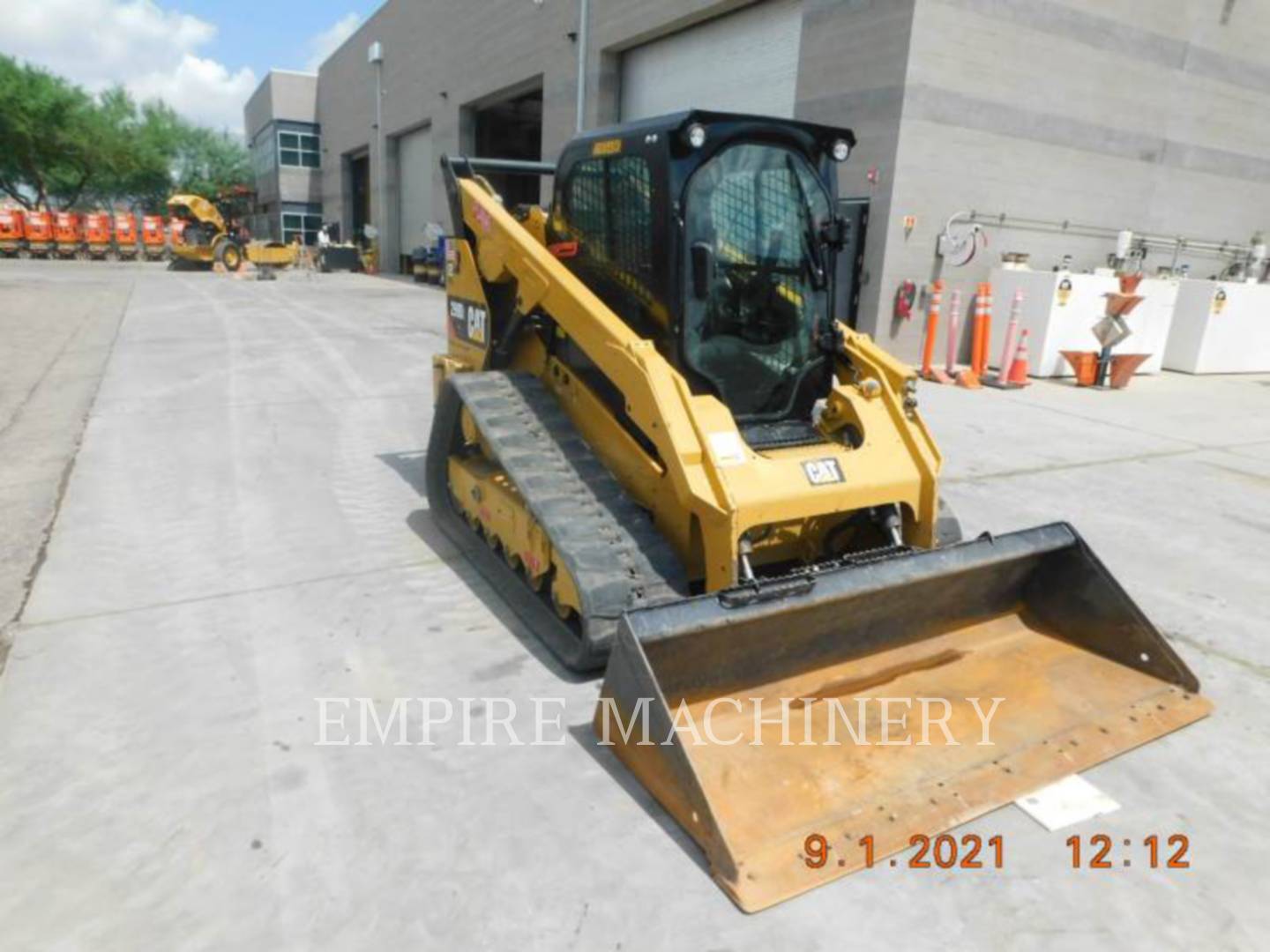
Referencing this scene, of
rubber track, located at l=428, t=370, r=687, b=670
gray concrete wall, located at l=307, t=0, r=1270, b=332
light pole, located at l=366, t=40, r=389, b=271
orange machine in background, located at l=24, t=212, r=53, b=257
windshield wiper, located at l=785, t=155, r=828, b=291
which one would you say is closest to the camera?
rubber track, located at l=428, t=370, r=687, b=670

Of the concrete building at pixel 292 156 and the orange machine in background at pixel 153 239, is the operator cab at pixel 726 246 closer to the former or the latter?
the orange machine in background at pixel 153 239

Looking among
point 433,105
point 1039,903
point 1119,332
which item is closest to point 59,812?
point 1039,903

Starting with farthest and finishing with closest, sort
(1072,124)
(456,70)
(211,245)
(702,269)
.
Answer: (211,245)
(456,70)
(1072,124)
(702,269)

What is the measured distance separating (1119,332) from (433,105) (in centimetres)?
2111

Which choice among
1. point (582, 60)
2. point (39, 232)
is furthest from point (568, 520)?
point (39, 232)

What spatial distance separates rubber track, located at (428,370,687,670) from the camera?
329cm

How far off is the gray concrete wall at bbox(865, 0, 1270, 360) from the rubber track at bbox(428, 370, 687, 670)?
28.3ft

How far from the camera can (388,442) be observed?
6.87 meters

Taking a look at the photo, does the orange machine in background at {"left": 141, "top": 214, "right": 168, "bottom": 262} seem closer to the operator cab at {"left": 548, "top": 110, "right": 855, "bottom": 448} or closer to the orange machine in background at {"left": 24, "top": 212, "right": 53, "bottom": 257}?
the orange machine in background at {"left": 24, "top": 212, "right": 53, "bottom": 257}

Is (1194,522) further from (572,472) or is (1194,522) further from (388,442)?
(388,442)

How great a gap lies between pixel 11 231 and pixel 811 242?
3786 centimetres

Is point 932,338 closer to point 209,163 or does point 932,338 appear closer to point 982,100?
point 982,100

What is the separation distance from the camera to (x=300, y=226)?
137 feet

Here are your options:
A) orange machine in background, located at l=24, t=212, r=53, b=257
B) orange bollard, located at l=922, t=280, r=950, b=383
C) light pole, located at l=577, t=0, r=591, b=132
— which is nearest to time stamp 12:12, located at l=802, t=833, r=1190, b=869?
orange bollard, located at l=922, t=280, r=950, b=383
